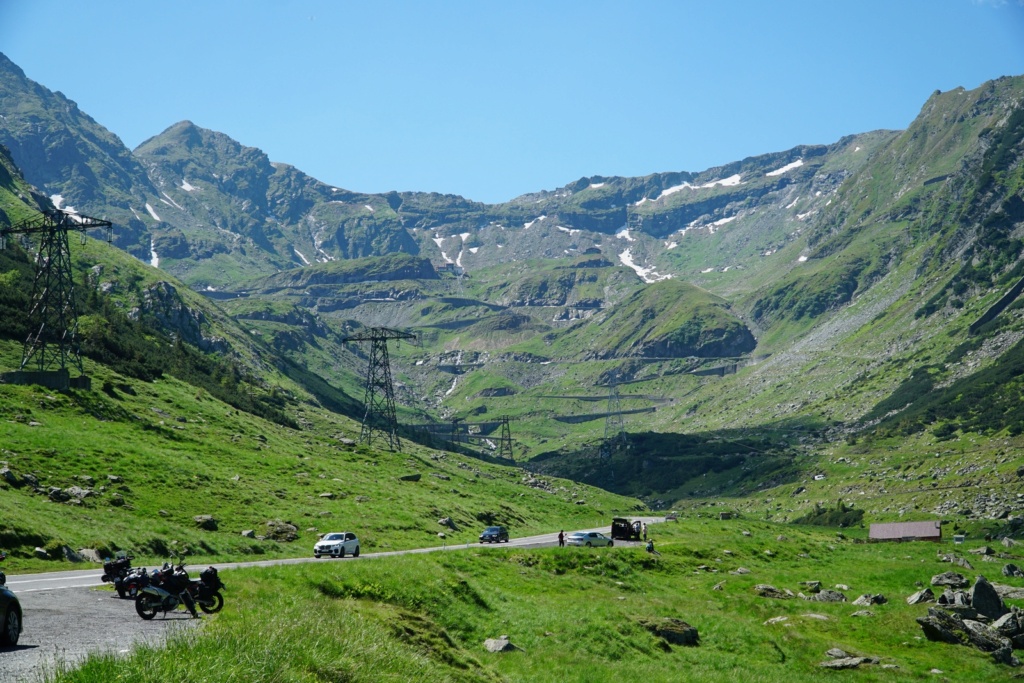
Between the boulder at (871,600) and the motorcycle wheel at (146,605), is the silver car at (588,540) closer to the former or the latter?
the boulder at (871,600)

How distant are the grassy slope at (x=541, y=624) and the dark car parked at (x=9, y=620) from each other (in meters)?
4.09

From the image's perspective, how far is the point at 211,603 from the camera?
80.6 ft

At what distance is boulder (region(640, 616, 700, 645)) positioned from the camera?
128 feet

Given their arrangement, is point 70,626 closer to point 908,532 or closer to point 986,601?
point 986,601

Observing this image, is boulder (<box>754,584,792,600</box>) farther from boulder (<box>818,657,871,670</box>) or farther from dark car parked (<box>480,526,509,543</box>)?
dark car parked (<box>480,526,509,543</box>)

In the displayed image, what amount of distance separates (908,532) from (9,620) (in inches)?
4129

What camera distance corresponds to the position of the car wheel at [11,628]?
17453mm

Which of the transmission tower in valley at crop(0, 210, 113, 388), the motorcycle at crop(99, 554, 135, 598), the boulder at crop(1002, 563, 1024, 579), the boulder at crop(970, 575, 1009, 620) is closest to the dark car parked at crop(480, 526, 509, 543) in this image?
the boulder at crop(970, 575, 1009, 620)

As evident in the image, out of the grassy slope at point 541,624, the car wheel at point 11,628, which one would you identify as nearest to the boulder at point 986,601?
the grassy slope at point 541,624

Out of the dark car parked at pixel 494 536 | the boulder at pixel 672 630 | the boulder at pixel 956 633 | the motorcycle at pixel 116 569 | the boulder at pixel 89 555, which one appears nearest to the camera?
the motorcycle at pixel 116 569

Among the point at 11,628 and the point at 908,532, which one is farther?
the point at 908,532

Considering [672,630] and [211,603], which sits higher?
[211,603]

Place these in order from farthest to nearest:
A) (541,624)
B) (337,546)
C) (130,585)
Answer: (337,546), (541,624), (130,585)

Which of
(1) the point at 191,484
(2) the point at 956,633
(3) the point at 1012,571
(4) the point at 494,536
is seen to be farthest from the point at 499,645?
(3) the point at 1012,571
